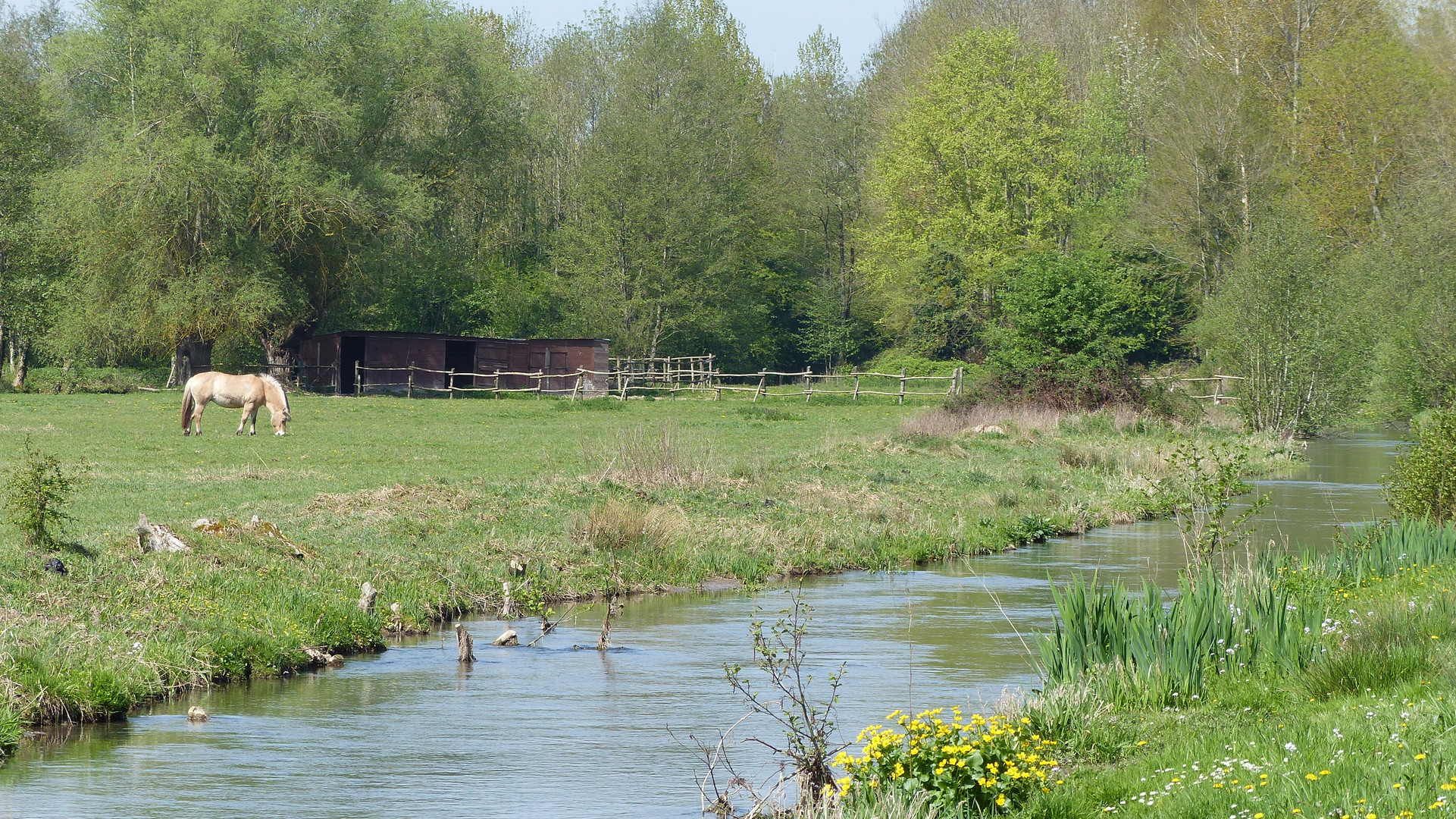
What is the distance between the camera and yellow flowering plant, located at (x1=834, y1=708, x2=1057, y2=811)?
7.67m

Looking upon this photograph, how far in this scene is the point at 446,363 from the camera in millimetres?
59219

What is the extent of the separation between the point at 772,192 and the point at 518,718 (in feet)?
212

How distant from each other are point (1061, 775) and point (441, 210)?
181 ft

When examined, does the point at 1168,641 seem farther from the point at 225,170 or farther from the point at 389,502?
the point at 225,170

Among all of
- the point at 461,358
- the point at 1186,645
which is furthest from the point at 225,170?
the point at 1186,645

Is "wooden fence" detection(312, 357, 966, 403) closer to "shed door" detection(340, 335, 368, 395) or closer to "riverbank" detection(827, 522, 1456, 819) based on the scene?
"shed door" detection(340, 335, 368, 395)

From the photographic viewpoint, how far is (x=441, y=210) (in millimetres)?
60812

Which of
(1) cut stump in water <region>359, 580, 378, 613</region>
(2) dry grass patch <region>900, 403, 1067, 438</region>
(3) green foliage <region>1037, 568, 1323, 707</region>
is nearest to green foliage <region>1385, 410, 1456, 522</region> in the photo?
(3) green foliage <region>1037, 568, 1323, 707</region>

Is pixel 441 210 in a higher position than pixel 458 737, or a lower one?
higher

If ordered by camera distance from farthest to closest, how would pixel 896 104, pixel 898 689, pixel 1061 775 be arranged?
1. pixel 896 104
2. pixel 898 689
3. pixel 1061 775

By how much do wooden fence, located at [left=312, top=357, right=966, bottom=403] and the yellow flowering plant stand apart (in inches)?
1753

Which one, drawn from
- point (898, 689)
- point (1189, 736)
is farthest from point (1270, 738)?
point (898, 689)

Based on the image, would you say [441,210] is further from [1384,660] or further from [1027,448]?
[1384,660]

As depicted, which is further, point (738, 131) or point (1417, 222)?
point (738, 131)
